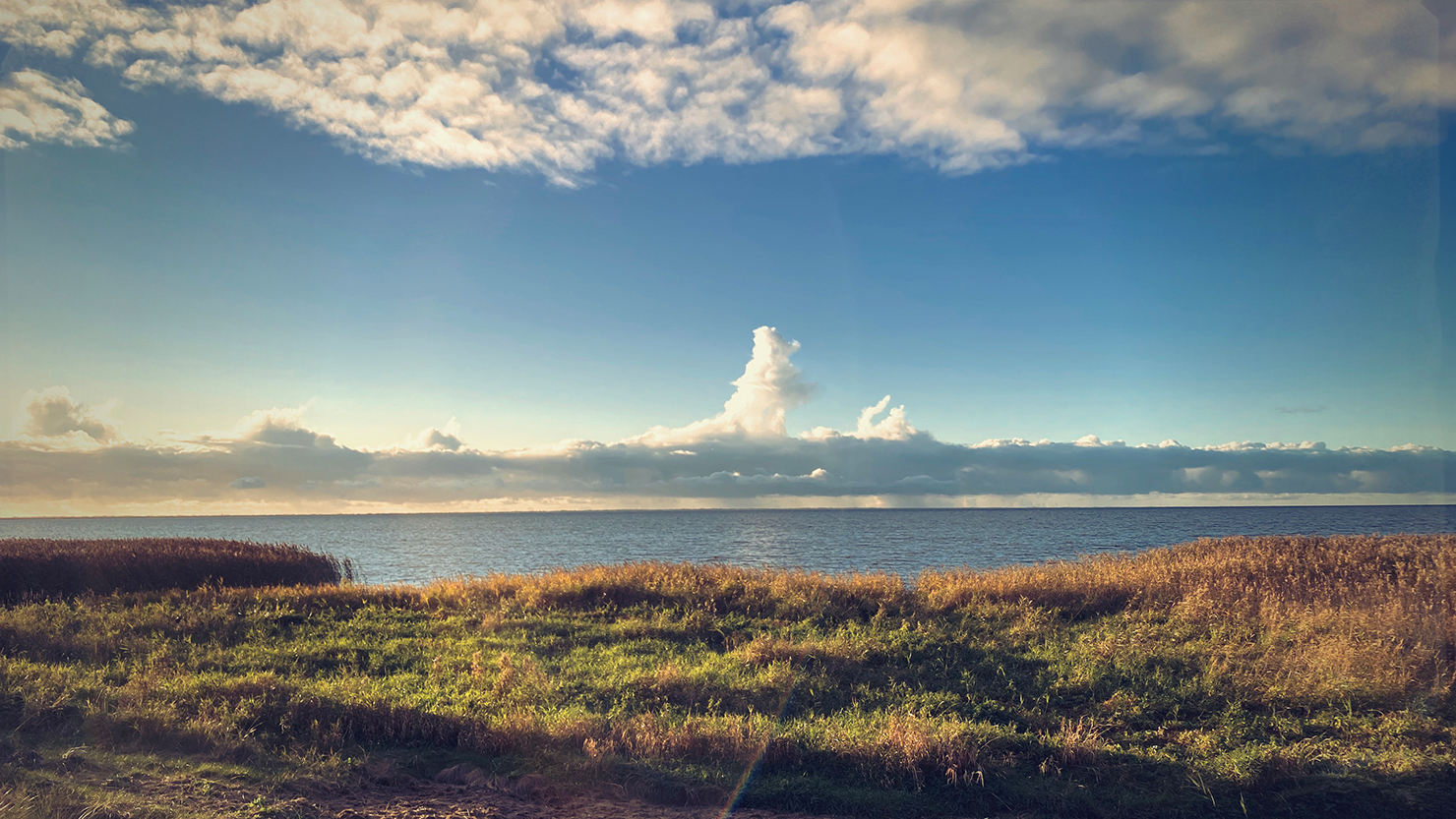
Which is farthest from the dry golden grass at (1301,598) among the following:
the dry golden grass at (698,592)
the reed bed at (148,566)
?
the reed bed at (148,566)

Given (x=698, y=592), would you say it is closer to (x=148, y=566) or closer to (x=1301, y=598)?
(x=1301, y=598)

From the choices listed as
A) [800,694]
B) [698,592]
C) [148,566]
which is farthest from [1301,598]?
[148,566]

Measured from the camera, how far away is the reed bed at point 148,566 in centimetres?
2278

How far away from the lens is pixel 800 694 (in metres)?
11.2

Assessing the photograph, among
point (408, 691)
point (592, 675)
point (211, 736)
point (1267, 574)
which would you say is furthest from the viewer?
point (1267, 574)

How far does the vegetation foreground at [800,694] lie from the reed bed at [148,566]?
20.6 ft

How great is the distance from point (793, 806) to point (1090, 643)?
8.63m

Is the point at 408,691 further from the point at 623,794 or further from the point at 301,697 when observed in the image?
the point at 623,794

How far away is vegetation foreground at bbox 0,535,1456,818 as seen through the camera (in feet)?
25.8

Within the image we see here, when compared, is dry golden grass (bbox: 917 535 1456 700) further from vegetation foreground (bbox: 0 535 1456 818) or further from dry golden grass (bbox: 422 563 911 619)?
dry golden grass (bbox: 422 563 911 619)

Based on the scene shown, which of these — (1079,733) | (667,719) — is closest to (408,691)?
(667,719)

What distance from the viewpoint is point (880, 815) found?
24.4 feet

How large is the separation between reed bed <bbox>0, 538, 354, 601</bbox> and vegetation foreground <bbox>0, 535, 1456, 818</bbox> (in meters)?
6.28

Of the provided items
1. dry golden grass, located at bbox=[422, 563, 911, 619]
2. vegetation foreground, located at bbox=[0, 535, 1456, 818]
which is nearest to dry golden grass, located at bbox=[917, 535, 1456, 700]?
vegetation foreground, located at bbox=[0, 535, 1456, 818]
